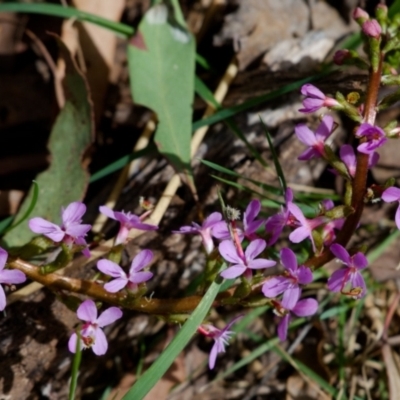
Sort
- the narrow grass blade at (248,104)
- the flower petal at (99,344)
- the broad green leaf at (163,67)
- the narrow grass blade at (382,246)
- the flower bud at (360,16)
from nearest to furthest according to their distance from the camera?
the flower petal at (99,344), the flower bud at (360,16), the narrow grass blade at (248,104), the broad green leaf at (163,67), the narrow grass blade at (382,246)

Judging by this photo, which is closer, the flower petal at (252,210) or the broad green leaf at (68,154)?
the flower petal at (252,210)

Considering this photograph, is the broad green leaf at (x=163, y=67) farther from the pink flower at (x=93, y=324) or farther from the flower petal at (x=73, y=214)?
the pink flower at (x=93, y=324)

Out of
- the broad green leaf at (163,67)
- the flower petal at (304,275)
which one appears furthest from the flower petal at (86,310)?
the broad green leaf at (163,67)

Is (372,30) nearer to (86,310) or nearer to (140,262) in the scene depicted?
(140,262)

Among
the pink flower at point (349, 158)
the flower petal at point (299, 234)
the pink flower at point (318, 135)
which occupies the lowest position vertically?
the flower petal at point (299, 234)

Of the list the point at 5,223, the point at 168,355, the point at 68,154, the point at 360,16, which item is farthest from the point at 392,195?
the point at 5,223

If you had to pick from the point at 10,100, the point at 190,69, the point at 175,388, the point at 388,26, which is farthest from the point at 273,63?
the point at 175,388

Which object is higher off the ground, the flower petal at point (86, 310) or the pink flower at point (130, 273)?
the pink flower at point (130, 273)

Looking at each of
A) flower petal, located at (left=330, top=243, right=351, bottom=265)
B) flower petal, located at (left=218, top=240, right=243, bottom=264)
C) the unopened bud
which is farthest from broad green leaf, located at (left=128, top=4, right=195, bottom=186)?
flower petal, located at (left=330, top=243, right=351, bottom=265)
